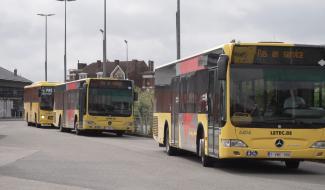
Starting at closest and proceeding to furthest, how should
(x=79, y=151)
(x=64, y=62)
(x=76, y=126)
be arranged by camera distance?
(x=79, y=151) < (x=76, y=126) < (x=64, y=62)

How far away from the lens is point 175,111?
22.6m

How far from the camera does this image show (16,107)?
126812 mm

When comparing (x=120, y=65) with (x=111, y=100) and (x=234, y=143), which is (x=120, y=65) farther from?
(x=234, y=143)

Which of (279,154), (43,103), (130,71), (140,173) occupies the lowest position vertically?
(140,173)

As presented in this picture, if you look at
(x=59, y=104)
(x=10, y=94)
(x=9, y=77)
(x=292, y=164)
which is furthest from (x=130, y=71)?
(x=292, y=164)

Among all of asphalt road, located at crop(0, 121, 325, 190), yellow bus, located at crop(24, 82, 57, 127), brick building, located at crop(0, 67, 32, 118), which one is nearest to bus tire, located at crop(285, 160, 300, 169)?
asphalt road, located at crop(0, 121, 325, 190)

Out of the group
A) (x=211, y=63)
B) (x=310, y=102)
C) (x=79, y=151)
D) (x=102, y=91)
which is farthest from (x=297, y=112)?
(x=102, y=91)

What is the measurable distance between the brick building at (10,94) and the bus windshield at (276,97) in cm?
9966

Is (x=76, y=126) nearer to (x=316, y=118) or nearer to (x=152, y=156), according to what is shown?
(x=152, y=156)

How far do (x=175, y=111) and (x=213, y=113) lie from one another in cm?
468

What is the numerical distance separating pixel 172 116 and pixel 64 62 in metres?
53.9

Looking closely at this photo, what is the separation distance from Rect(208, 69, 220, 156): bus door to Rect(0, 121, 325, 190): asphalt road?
23.5 inches

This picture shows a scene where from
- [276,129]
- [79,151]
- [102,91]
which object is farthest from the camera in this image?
[102,91]

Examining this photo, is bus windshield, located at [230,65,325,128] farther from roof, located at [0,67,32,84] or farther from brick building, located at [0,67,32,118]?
roof, located at [0,67,32,84]
